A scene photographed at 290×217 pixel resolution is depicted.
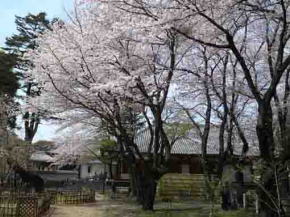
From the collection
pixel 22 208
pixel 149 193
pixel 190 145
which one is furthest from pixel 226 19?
pixel 190 145

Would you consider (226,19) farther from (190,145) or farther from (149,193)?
(190,145)

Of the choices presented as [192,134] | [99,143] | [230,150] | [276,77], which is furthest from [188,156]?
[276,77]

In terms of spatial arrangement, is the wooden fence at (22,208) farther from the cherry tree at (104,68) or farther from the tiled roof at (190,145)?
the tiled roof at (190,145)

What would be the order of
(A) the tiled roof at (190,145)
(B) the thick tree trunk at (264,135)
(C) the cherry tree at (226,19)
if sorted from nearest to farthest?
1. (C) the cherry tree at (226,19)
2. (B) the thick tree trunk at (264,135)
3. (A) the tiled roof at (190,145)

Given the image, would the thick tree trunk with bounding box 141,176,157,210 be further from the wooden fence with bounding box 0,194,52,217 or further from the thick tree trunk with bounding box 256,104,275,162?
the thick tree trunk with bounding box 256,104,275,162

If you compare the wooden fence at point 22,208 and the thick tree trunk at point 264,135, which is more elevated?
the thick tree trunk at point 264,135

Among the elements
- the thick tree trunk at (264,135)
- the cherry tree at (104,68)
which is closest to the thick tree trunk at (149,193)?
the cherry tree at (104,68)

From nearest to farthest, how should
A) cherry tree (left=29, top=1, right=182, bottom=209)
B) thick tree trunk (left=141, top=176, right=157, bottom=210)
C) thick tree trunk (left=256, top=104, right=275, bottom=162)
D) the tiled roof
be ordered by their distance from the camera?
1. thick tree trunk (left=256, top=104, right=275, bottom=162)
2. cherry tree (left=29, top=1, right=182, bottom=209)
3. thick tree trunk (left=141, top=176, right=157, bottom=210)
4. the tiled roof

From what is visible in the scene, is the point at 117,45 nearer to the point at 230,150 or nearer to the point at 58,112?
the point at 58,112

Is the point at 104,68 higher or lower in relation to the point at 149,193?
higher

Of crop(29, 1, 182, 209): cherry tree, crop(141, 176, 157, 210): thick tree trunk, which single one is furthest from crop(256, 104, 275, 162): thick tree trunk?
crop(141, 176, 157, 210): thick tree trunk

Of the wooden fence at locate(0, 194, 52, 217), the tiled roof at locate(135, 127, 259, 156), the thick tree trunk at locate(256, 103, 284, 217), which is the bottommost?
the wooden fence at locate(0, 194, 52, 217)

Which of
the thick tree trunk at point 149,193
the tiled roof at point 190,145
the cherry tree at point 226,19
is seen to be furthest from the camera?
Answer: the tiled roof at point 190,145

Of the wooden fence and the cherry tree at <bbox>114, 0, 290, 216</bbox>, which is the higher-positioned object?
the cherry tree at <bbox>114, 0, 290, 216</bbox>
